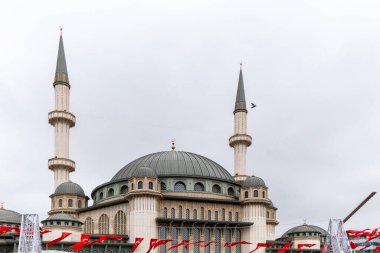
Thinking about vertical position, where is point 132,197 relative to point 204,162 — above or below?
below

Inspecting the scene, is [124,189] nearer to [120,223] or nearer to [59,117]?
[120,223]

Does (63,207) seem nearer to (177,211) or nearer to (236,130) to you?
(177,211)

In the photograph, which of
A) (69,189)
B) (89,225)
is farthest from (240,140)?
(69,189)

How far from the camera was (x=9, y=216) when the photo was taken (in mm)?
78125

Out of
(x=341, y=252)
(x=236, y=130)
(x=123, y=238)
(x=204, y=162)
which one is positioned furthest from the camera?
(x=236, y=130)

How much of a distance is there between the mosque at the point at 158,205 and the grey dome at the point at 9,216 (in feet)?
0.42

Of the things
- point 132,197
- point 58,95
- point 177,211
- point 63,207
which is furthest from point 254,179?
point 58,95

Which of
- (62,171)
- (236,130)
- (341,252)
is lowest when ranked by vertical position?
(341,252)

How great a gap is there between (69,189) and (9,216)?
8599 mm

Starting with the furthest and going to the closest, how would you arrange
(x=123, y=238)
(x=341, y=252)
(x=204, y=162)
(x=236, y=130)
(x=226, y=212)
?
(x=236, y=130), (x=204, y=162), (x=226, y=212), (x=123, y=238), (x=341, y=252)

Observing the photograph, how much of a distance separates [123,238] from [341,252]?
83.3 feet

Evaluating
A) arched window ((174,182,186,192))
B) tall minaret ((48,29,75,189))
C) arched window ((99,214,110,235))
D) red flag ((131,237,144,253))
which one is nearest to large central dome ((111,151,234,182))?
arched window ((174,182,186,192))

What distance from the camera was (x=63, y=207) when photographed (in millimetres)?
77812

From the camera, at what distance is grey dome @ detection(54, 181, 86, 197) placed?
7875 cm
